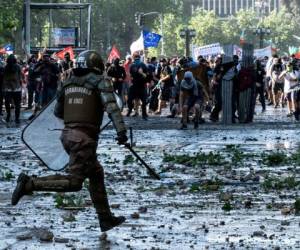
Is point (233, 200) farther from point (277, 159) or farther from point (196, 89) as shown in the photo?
point (196, 89)

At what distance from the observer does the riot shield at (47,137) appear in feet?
39.9

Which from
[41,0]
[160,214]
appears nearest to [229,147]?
[160,214]

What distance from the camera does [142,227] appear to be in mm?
11367

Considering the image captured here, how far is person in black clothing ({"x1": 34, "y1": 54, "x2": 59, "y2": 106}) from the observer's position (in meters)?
32.2

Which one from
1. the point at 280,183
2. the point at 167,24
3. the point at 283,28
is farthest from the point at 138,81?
the point at 283,28

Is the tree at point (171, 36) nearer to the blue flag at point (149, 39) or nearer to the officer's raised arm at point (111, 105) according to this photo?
the blue flag at point (149, 39)

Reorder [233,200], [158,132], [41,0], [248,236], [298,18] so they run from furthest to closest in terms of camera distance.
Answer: [298,18], [41,0], [158,132], [233,200], [248,236]

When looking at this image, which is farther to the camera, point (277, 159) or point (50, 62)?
point (50, 62)

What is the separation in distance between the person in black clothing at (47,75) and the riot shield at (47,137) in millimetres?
19396

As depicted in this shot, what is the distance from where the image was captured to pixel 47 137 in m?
12.4

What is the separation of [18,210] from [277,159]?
260 inches

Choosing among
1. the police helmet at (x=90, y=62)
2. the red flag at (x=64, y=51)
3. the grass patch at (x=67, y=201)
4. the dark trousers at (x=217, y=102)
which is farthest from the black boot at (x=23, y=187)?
the red flag at (x=64, y=51)

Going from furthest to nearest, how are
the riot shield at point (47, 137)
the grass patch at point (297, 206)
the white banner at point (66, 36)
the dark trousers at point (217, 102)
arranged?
the white banner at point (66, 36)
the dark trousers at point (217, 102)
the grass patch at point (297, 206)
the riot shield at point (47, 137)

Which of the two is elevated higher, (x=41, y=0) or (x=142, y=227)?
(x=41, y=0)
